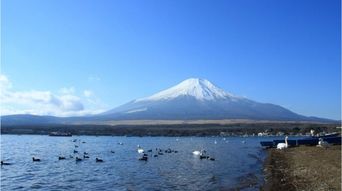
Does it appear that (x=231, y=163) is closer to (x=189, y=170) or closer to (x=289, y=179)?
(x=189, y=170)

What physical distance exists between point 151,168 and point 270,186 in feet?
49.7

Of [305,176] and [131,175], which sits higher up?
[305,176]

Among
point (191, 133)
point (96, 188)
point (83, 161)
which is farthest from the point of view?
point (191, 133)

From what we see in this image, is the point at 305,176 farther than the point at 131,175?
No

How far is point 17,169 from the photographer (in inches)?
1569

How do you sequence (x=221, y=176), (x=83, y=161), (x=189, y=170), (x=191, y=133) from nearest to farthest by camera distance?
(x=221, y=176) → (x=189, y=170) → (x=83, y=161) → (x=191, y=133)

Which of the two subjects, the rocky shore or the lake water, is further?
the lake water

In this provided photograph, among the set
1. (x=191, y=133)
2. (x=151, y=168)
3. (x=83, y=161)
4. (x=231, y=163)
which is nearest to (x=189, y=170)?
(x=151, y=168)

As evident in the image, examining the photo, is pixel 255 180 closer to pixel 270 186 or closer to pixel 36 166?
pixel 270 186

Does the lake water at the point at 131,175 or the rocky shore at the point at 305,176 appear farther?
the lake water at the point at 131,175

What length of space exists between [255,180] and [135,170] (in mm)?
11495

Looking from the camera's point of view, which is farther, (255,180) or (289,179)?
(255,180)

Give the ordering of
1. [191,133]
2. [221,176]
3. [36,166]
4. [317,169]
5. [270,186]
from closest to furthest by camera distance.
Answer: [270,186] < [317,169] < [221,176] < [36,166] < [191,133]

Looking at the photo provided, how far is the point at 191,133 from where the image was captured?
131000mm
